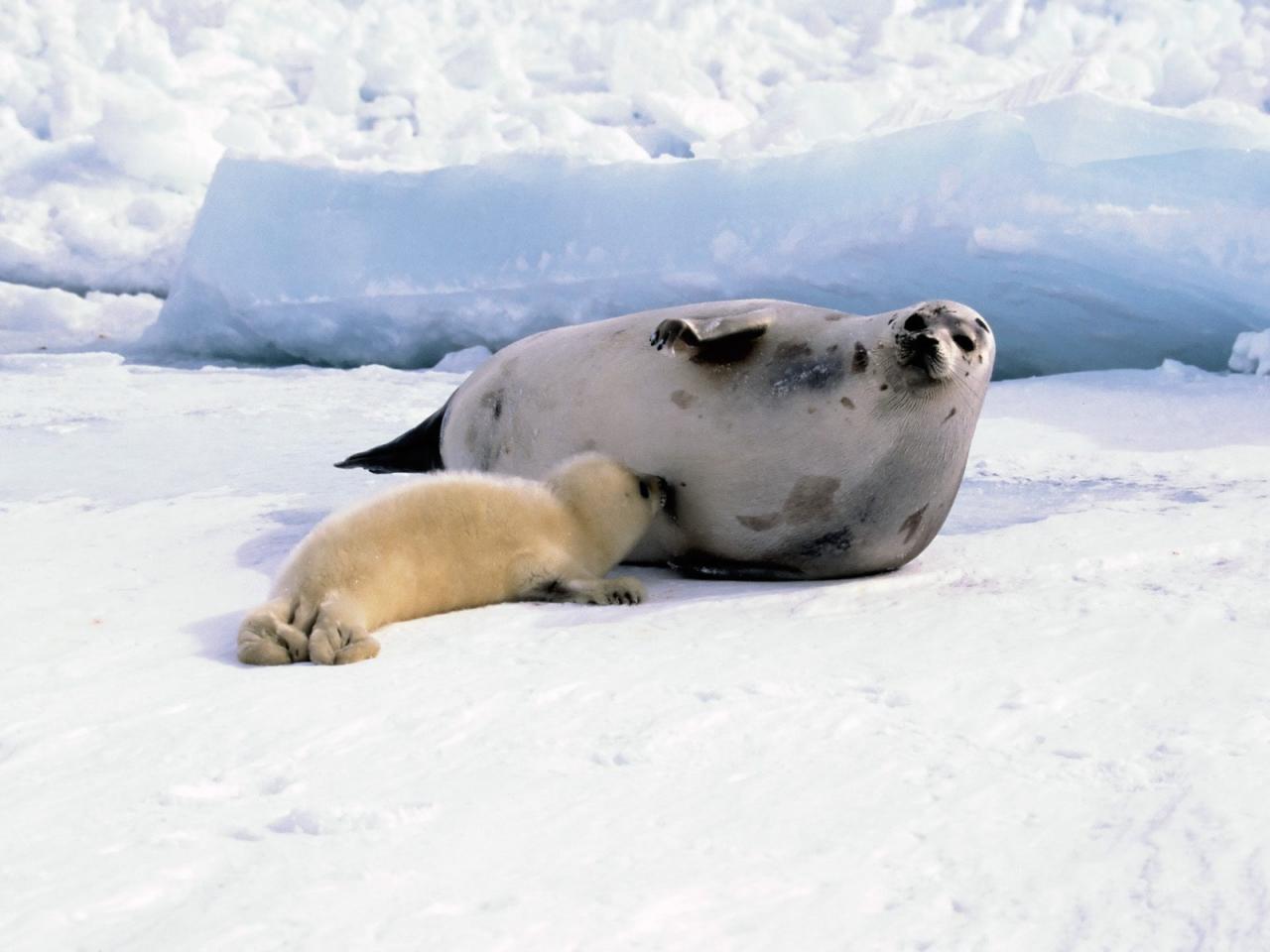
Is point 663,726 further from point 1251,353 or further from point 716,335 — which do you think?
point 1251,353

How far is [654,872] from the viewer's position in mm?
1256

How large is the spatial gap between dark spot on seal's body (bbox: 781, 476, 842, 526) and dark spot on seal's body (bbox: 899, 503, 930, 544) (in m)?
0.17

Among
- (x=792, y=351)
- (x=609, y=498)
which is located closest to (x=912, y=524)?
(x=792, y=351)

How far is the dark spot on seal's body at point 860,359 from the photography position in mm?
2863

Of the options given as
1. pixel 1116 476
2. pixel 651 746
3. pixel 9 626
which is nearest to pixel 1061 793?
pixel 651 746

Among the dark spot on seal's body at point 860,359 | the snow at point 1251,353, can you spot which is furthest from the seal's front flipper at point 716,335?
the snow at point 1251,353

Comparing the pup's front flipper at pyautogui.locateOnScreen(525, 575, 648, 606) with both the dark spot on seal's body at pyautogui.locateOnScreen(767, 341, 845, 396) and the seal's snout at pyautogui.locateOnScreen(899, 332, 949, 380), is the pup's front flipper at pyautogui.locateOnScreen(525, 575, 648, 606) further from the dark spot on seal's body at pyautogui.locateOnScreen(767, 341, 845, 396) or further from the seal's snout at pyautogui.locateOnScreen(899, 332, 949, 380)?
the seal's snout at pyautogui.locateOnScreen(899, 332, 949, 380)

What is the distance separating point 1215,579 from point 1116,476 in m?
1.62

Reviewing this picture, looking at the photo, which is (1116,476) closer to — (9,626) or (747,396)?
(747,396)

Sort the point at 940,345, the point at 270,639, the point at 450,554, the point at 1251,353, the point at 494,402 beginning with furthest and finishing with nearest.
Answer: the point at 1251,353 < the point at 494,402 < the point at 940,345 < the point at 450,554 < the point at 270,639

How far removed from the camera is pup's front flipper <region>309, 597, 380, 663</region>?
2.13m

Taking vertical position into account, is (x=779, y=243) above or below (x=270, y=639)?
above

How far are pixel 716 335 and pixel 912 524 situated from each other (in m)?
0.61

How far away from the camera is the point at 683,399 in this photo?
298 centimetres
